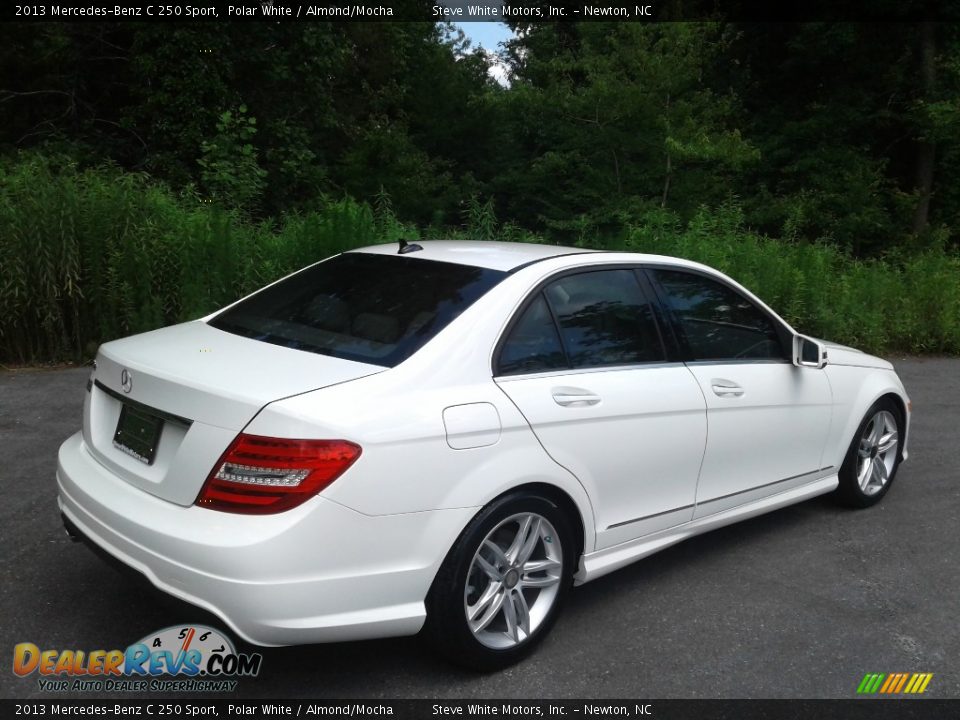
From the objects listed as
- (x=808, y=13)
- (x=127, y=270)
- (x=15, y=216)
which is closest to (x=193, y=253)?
(x=127, y=270)

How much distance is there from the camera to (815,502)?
573cm

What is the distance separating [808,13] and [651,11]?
23.9 ft

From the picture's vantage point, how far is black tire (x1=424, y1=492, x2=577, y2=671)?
127 inches

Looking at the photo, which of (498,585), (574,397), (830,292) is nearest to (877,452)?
(574,397)

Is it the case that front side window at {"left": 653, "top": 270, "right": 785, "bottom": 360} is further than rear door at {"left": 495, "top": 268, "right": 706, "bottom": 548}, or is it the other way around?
front side window at {"left": 653, "top": 270, "right": 785, "bottom": 360}

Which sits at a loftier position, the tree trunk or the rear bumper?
the tree trunk

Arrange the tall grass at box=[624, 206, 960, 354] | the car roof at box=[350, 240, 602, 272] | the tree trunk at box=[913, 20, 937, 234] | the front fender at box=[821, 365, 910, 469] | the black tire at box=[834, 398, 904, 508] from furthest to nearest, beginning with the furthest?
the tree trunk at box=[913, 20, 937, 234] < the tall grass at box=[624, 206, 960, 354] < the black tire at box=[834, 398, 904, 508] < the front fender at box=[821, 365, 910, 469] < the car roof at box=[350, 240, 602, 272]

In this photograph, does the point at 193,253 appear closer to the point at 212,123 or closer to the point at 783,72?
the point at 212,123

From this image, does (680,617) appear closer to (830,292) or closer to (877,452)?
(877,452)

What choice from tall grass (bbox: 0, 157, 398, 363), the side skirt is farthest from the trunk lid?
tall grass (bbox: 0, 157, 398, 363)

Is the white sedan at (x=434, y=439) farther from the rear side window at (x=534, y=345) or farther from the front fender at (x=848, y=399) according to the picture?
the front fender at (x=848, y=399)

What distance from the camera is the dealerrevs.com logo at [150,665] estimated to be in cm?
332

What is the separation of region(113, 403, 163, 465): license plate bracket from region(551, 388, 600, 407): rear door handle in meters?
1.49

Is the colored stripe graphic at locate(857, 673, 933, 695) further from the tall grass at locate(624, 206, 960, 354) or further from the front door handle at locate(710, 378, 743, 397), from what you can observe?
the tall grass at locate(624, 206, 960, 354)
